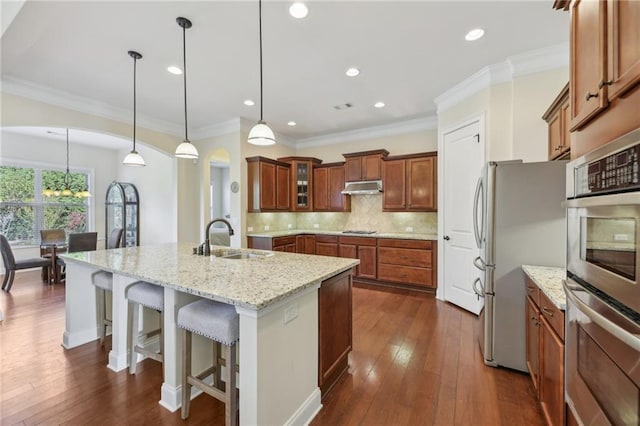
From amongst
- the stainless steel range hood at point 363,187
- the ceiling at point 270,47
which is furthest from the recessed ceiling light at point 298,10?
the stainless steel range hood at point 363,187

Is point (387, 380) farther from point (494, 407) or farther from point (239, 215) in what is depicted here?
point (239, 215)

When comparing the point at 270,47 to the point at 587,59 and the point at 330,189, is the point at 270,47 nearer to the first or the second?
the point at 587,59

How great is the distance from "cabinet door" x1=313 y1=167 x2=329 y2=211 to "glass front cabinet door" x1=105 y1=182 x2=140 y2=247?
5.09 meters

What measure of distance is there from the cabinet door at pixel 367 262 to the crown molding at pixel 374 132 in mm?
2353

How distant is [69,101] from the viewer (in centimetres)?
377

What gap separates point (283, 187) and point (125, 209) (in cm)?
472

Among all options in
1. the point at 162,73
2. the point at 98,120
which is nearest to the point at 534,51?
the point at 162,73

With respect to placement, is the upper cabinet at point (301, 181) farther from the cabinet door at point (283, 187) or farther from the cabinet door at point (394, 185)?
the cabinet door at point (394, 185)

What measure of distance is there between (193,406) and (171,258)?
47.8 inches

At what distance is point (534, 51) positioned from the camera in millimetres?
2820

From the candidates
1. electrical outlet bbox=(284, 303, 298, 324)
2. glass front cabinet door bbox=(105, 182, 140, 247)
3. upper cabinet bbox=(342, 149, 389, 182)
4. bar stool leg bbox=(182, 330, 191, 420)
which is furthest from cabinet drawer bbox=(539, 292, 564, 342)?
glass front cabinet door bbox=(105, 182, 140, 247)

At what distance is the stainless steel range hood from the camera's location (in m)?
4.98

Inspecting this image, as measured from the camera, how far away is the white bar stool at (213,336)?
4.98ft

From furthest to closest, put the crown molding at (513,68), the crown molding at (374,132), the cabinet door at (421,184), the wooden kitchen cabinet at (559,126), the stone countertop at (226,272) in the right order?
the crown molding at (374,132) < the cabinet door at (421,184) < the crown molding at (513,68) < the wooden kitchen cabinet at (559,126) < the stone countertop at (226,272)
